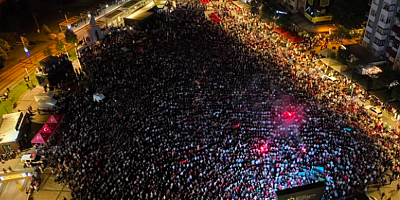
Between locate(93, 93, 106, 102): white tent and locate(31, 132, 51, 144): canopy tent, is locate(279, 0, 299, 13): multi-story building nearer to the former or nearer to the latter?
locate(93, 93, 106, 102): white tent

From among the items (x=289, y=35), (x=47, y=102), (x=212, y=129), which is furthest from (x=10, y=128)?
(x=289, y=35)

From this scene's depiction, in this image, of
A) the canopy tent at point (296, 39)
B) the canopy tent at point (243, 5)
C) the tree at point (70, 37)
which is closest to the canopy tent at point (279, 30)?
the canopy tent at point (296, 39)

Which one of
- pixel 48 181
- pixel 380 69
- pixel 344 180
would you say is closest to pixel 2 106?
pixel 48 181

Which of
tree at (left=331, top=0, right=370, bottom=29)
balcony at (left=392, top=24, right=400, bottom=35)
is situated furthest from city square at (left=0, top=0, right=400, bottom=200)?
balcony at (left=392, top=24, right=400, bottom=35)

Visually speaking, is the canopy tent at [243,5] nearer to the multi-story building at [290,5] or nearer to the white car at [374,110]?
the multi-story building at [290,5]

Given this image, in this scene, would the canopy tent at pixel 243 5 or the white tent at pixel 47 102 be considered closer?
the white tent at pixel 47 102

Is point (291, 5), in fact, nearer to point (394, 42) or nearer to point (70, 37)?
point (394, 42)
